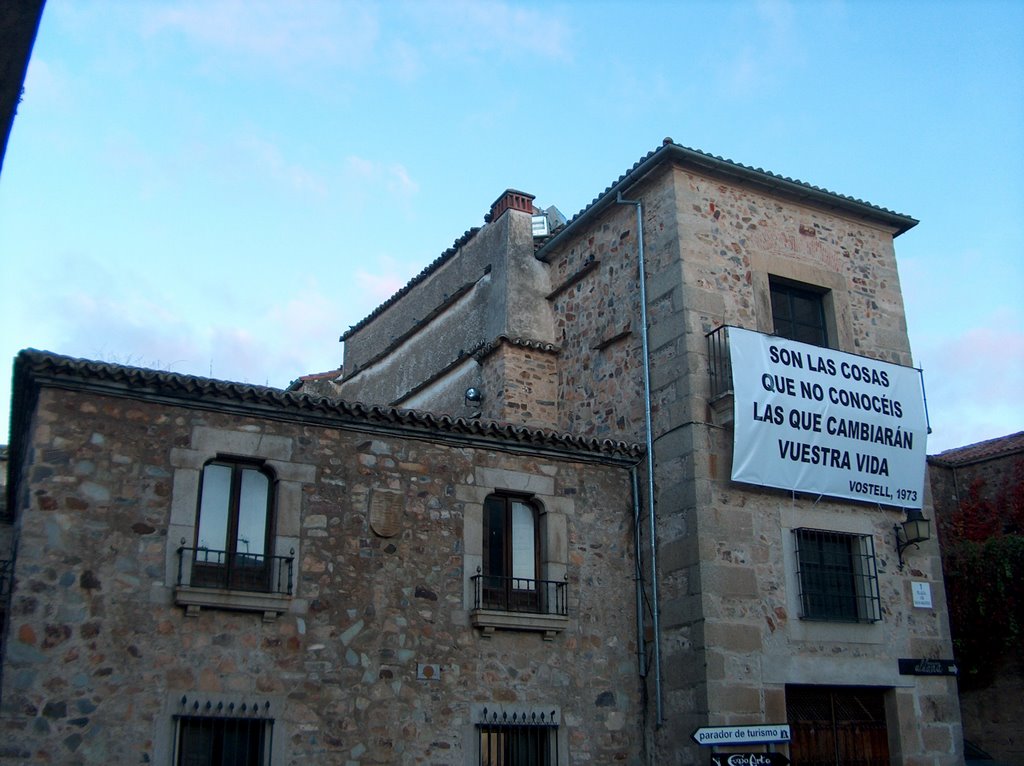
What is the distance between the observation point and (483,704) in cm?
1134

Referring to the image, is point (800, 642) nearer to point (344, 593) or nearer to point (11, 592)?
point (344, 593)

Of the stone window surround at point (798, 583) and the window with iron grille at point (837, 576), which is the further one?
the window with iron grille at point (837, 576)

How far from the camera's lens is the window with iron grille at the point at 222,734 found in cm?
991

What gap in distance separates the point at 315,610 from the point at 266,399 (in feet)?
7.25

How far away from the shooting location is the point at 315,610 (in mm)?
10781

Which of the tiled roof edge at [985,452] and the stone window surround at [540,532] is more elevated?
the tiled roof edge at [985,452]

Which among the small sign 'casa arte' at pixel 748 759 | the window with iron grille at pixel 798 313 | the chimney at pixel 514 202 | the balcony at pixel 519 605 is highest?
the chimney at pixel 514 202

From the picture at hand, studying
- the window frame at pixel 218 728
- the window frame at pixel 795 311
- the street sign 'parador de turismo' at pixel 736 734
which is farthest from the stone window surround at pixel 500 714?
the window frame at pixel 795 311

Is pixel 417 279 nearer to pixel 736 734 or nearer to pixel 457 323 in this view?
pixel 457 323

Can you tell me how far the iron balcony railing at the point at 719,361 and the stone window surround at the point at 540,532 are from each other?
90.8 inches

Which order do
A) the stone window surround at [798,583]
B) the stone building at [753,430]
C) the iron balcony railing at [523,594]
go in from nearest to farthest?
the iron balcony railing at [523,594] < the stone building at [753,430] < the stone window surround at [798,583]

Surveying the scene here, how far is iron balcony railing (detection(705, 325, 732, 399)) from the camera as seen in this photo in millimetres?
12953

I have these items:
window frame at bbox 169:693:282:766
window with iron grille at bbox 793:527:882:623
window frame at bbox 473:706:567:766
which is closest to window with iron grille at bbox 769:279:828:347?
window with iron grille at bbox 793:527:882:623

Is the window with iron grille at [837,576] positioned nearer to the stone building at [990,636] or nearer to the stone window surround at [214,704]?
the stone building at [990,636]
